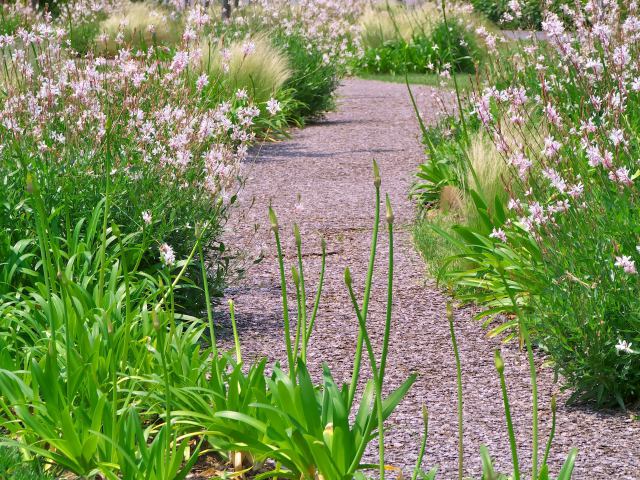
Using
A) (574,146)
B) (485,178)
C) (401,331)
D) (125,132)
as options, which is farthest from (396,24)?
(401,331)

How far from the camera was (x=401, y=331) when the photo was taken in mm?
4680

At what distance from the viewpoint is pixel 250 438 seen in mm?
2990

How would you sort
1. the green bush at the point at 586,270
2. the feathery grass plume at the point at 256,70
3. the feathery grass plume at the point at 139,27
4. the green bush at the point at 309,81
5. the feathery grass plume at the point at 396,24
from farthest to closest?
the feathery grass plume at the point at 396,24, the feathery grass plume at the point at 139,27, the green bush at the point at 309,81, the feathery grass plume at the point at 256,70, the green bush at the point at 586,270

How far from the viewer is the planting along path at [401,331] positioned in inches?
133

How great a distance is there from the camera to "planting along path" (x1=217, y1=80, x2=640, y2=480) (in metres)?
3.38

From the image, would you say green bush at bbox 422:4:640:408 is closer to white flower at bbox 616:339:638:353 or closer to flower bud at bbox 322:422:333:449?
white flower at bbox 616:339:638:353

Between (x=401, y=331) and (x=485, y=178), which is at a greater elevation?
(x=485, y=178)

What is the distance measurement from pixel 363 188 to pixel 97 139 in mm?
3644

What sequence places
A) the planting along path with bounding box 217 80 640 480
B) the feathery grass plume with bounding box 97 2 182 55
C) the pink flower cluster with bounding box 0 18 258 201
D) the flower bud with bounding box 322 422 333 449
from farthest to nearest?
the feathery grass plume with bounding box 97 2 182 55, the pink flower cluster with bounding box 0 18 258 201, the planting along path with bounding box 217 80 640 480, the flower bud with bounding box 322 422 333 449

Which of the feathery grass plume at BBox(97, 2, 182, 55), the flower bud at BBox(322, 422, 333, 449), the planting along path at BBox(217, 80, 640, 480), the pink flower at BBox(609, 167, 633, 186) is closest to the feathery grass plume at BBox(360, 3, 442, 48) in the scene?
the feathery grass plume at BBox(97, 2, 182, 55)

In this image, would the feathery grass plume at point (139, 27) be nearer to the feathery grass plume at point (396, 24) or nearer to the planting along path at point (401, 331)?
the feathery grass plume at point (396, 24)

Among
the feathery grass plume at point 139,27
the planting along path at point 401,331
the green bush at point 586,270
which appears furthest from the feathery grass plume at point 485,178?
the feathery grass plume at point 139,27

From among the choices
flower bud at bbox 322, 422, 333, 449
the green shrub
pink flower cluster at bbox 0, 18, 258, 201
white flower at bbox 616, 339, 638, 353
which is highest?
pink flower cluster at bbox 0, 18, 258, 201

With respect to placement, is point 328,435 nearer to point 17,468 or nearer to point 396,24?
point 17,468
